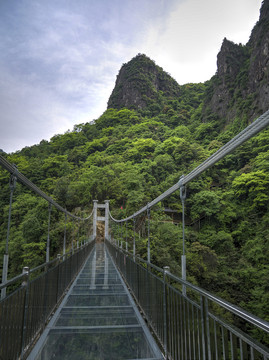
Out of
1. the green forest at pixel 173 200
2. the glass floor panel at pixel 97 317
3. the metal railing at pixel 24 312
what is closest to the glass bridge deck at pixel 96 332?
the glass floor panel at pixel 97 317

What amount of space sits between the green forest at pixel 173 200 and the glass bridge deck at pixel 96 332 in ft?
14.1

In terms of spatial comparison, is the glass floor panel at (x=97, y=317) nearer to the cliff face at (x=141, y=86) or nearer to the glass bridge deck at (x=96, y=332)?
the glass bridge deck at (x=96, y=332)

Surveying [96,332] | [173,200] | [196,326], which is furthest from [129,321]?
[173,200]

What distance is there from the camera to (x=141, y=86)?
59.2 metres

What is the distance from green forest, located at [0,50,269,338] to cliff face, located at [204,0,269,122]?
1.07 meters

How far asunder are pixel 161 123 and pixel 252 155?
20.8 m

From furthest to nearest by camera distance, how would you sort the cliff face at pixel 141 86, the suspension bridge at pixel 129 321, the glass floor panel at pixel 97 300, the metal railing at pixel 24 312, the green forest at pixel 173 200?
the cliff face at pixel 141 86 < the green forest at pixel 173 200 < the glass floor panel at pixel 97 300 < the metal railing at pixel 24 312 < the suspension bridge at pixel 129 321

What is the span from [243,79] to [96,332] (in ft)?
Result: 127

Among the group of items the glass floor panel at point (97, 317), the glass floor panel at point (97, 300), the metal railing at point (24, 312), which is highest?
the metal railing at point (24, 312)

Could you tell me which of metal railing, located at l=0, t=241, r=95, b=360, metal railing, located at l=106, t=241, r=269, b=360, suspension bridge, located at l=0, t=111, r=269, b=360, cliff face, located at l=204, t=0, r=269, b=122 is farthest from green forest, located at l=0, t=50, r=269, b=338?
metal railing, located at l=106, t=241, r=269, b=360

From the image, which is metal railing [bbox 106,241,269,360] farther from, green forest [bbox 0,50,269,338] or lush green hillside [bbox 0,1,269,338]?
lush green hillside [bbox 0,1,269,338]

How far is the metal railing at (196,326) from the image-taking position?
0.87 m

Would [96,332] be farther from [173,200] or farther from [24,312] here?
[173,200]

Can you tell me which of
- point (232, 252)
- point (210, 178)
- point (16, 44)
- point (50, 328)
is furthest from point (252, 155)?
point (50, 328)
